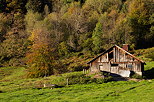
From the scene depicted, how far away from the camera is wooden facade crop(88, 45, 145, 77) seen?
141ft

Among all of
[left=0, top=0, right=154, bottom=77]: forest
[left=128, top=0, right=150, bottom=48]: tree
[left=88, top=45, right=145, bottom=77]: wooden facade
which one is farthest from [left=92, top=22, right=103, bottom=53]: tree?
[left=88, top=45, right=145, bottom=77]: wooden facade

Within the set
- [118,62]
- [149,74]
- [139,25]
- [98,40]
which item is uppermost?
[139,25]

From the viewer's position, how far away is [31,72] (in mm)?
50906

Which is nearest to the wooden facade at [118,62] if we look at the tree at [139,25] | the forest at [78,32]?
the forest at [78,32]

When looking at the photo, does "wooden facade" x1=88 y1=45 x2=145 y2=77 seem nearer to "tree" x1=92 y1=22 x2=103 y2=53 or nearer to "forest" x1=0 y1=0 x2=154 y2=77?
"forest" x1=0 y1=0 x2=154 y2=77

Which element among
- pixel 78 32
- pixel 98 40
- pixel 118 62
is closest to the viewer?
pixel 118 62

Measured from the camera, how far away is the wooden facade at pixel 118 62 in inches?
1693

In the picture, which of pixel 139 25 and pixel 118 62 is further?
pixel 139 25

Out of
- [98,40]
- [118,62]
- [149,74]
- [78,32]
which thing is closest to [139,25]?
[98,40]

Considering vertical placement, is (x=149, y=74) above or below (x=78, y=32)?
below

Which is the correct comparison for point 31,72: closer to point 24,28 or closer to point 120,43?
point 120,43

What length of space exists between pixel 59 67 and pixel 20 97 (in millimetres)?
28571

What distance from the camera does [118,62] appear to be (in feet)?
148

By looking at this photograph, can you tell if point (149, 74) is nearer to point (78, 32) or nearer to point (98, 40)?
point (98, 40)
